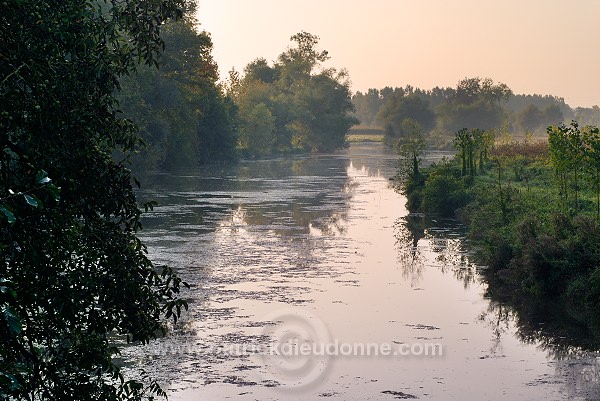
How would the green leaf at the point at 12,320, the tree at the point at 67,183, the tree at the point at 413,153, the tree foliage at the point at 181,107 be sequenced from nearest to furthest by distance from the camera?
the green leaf at the point at 12,320 < the tree at the point at 67,183 < the tree at the point at 413,153 < the tree foliage at the point at 181,107

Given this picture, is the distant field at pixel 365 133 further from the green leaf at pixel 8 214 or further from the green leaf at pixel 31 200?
the green leaf at pixel 8 214

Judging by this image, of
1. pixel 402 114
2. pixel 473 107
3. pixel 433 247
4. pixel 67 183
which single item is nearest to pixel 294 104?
pixel 402 114

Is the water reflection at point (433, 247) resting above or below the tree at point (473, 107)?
below

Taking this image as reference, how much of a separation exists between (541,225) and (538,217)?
60.5 inches

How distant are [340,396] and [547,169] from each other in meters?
34.1

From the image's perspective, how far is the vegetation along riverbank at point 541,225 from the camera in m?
19.5

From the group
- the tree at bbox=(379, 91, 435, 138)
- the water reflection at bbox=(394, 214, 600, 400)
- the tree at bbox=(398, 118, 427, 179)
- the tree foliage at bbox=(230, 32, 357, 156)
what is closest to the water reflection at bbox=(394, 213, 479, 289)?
the water reflection at bbox=(394, 214, 600, 400)

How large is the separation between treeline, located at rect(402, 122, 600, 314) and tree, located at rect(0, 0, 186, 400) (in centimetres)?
1285

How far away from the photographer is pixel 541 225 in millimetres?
22359

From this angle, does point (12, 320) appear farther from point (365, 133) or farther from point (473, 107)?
point (365, 133)

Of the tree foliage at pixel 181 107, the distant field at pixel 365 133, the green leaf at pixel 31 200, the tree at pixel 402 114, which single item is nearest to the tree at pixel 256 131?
the tree foliage at pixel 181 107

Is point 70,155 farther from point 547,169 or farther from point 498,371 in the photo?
point 547,169

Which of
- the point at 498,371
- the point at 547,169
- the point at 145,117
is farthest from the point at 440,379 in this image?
the point at 145,117

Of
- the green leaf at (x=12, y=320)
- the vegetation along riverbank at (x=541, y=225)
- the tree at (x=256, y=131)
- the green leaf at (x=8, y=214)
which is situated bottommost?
the vegetation along riverbank at (x=541, y=225)
